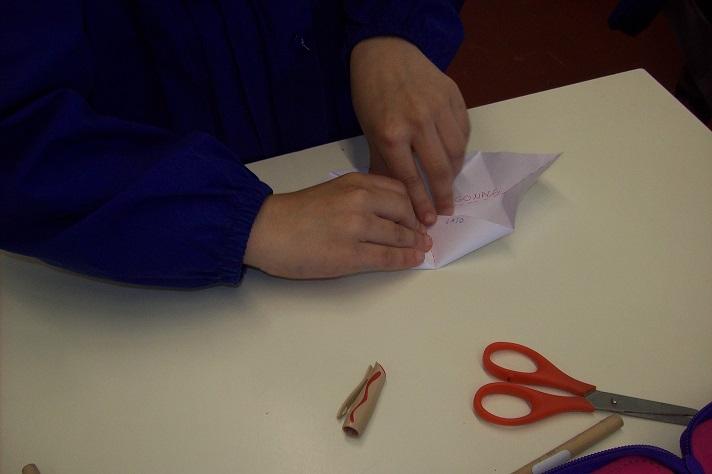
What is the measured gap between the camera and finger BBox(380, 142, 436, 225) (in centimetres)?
56

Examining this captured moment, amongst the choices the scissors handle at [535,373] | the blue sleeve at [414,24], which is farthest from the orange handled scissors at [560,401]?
the blue sleeve at [414,24]

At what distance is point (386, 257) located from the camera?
1.72ft

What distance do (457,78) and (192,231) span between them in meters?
1.35

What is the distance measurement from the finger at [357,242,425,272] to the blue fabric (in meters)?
0.10

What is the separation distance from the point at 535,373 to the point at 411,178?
0.21 meters

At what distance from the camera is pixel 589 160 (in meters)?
0.64

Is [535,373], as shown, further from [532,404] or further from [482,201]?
[482,201]

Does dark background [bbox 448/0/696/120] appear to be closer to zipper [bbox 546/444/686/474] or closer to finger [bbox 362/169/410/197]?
finger [bbox 362/169/410/197]

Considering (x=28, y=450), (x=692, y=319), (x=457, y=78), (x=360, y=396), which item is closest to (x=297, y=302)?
(x=360, y=396)

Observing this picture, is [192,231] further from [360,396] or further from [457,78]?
[457,78]

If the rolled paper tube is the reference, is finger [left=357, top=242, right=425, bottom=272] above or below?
above

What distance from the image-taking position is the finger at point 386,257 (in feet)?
1.69

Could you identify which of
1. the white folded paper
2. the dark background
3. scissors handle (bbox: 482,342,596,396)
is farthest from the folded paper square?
the dark background

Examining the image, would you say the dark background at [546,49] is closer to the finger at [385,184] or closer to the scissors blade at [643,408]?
the finger at [385,184]
